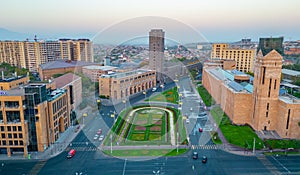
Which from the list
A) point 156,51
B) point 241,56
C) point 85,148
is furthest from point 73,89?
point 241,56

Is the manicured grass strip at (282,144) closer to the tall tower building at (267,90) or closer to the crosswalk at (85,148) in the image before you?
the tall tower building at (267,90)

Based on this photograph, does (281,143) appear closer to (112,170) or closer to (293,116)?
(293,116)

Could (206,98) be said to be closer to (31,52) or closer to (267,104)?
(267,104)

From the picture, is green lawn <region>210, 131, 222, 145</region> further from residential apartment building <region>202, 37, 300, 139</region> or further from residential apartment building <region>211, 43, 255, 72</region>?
residential apartment building <region>211, 43, 255, 72</region>

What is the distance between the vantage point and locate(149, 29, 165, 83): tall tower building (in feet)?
158

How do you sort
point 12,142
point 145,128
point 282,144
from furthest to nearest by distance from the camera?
point 145,128 → point 282,144 → point 12,142

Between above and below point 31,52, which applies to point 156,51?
above

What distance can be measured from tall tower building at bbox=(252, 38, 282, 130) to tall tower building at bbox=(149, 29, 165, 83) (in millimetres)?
27550

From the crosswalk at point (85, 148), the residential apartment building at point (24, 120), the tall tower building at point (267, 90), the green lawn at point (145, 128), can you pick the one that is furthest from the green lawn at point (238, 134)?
the residential apartment building at point (24, 120)

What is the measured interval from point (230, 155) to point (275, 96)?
8.64m

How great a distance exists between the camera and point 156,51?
50125 millimetres

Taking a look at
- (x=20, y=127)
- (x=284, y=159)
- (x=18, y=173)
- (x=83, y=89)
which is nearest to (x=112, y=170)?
(x=18, y=173)

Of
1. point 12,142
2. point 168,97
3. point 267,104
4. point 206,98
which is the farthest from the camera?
point 168,97

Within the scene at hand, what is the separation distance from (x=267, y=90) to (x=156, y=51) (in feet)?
99.3
